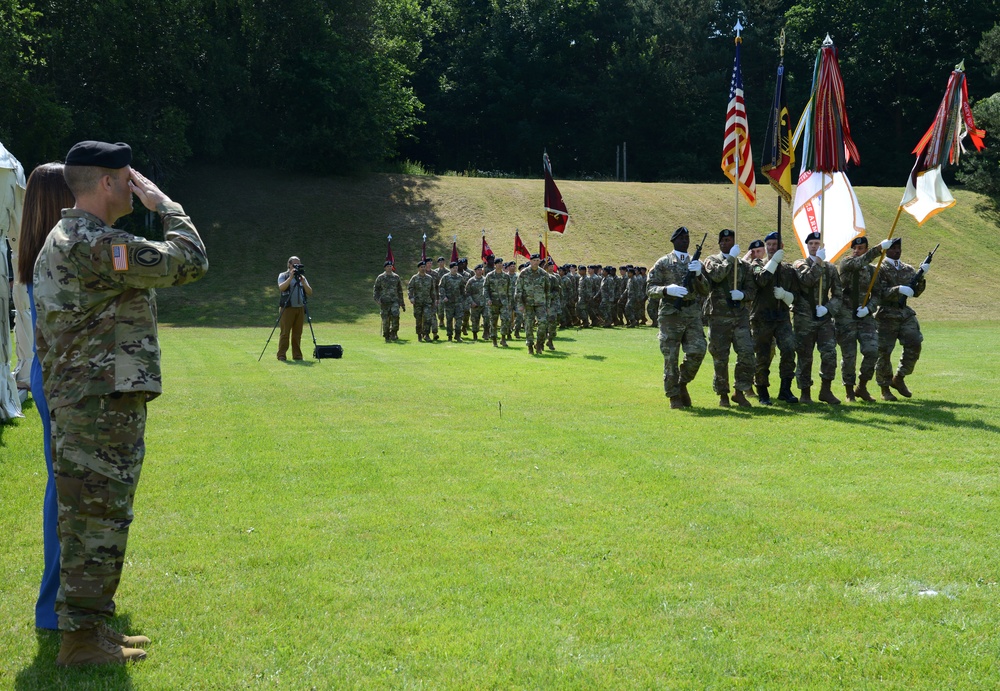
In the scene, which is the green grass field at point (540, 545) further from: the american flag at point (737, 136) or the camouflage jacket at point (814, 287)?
the american flag at point (737, 136)

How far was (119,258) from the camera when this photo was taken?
3906mm

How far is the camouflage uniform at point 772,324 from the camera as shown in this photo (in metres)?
12.5

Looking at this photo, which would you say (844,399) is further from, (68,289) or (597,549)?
(68,289)

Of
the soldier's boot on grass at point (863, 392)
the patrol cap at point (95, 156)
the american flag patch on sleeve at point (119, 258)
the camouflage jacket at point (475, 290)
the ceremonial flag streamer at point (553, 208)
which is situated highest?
the ceremonial flag streamer at point (553, 208)

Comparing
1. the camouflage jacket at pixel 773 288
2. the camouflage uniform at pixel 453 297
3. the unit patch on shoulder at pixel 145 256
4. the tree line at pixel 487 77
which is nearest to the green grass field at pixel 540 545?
the camouflage jacket at pixel 773 288

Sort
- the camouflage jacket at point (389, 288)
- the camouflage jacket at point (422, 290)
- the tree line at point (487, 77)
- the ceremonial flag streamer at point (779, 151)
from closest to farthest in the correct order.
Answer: the ceremonial flag streamer at point (779, 151)
the camouflage jacket at point (389, 288)
the camouflage jacket at point (422, 290)
the tree line at point (487, 77)

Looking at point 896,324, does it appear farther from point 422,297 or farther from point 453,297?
point 453,297

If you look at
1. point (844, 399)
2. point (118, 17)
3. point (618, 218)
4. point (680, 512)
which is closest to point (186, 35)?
point (118, 17)

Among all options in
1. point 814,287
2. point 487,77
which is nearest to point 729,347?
point 814,287

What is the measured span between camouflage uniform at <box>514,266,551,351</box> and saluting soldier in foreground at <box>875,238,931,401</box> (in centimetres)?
852

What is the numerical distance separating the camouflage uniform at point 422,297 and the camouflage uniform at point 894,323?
44.6 ft


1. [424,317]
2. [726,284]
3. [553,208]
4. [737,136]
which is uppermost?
[737,136]

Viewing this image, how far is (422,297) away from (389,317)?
105 centimetres

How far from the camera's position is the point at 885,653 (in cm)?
416
